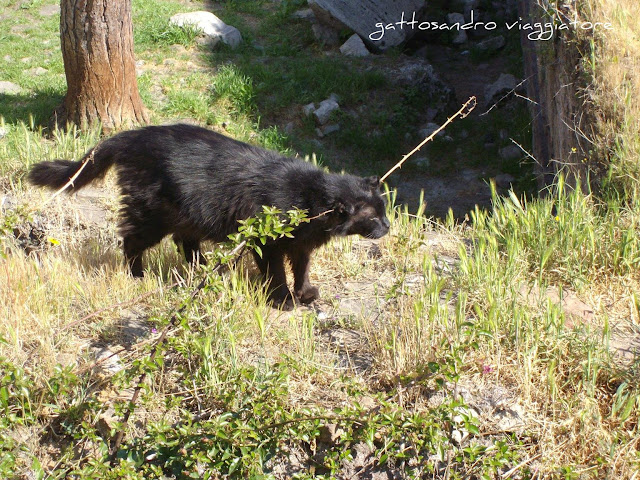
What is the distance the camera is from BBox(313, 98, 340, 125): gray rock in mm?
10945

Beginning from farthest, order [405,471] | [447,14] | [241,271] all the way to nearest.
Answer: [447,14]
[241,271]
[405,471]

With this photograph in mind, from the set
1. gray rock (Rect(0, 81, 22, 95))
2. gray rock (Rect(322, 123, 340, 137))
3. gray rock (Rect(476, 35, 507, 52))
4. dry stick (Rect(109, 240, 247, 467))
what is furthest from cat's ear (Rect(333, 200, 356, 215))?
gray rock (Rect(476, 35, 507, 52))

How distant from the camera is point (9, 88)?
10477mm

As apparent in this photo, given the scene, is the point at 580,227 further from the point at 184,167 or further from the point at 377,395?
the point at 184,167

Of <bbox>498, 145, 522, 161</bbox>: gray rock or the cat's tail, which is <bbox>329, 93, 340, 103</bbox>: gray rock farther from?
the cat's tail

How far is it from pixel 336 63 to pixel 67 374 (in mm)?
9258

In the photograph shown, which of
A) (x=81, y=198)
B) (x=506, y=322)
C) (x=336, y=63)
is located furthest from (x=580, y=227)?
(x=336, y=63)

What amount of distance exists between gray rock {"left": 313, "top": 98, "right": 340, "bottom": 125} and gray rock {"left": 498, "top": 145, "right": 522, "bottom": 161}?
2788 mm

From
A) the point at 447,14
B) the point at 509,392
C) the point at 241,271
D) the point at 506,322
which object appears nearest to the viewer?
the point at 509,392

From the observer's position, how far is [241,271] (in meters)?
5.02

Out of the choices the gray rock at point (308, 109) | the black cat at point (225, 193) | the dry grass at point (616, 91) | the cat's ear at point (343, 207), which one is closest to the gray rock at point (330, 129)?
the gray rock at point (308, 109)

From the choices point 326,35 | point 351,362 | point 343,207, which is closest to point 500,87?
point 326,35

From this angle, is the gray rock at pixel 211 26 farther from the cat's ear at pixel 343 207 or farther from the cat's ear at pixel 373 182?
the cat's ear at pixel 343 207

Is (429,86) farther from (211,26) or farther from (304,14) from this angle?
(211,26)
